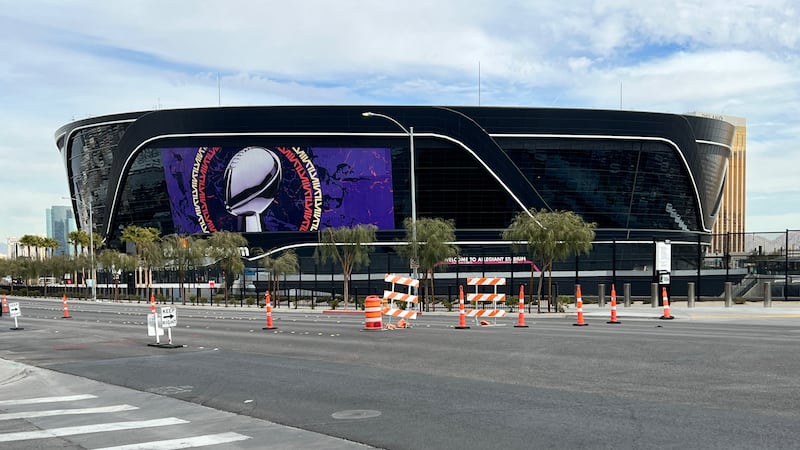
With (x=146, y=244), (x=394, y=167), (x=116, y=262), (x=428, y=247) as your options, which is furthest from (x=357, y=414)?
(x=394, y=167)

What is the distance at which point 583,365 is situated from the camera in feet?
50.5

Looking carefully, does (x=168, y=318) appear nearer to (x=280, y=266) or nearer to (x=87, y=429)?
(x=87, y=429)

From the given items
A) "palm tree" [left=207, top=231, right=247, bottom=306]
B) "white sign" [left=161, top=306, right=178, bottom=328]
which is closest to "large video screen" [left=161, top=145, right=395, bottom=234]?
"palm tree" [left=207, top=231, right=247, bottom=306]

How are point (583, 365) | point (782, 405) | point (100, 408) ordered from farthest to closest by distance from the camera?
point (583, 365) < point (100, 408) < point (782, 405)

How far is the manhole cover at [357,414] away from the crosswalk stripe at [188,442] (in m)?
1.48

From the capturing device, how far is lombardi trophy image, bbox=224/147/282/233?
102 metres

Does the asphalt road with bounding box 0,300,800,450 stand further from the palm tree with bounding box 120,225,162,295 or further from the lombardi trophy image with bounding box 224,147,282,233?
the lombardi trophy image with bounding box 224,147,282,233

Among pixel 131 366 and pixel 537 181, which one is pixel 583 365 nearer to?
pixel 131 366

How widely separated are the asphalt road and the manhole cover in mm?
42

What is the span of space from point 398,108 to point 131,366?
84.6 meters

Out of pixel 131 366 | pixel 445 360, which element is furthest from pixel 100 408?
pixel 445 360

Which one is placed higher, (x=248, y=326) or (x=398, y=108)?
(x=398, y=108)

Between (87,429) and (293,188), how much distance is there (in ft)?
303

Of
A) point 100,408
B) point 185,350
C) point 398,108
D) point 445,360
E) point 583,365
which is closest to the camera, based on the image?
point 100,408
